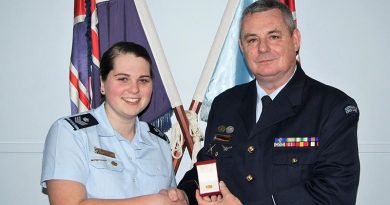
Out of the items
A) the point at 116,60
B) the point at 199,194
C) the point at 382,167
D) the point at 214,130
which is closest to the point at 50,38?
A: the point at 116,60

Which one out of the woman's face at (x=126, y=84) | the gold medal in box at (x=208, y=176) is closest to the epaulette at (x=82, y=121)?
the woman's face at (x=126, y=84)

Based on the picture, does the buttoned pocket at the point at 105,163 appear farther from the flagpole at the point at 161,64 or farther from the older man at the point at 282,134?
the flagpole at the point at 161,64

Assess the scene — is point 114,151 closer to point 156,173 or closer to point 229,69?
point 156,173

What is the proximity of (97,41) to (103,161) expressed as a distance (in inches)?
43.4

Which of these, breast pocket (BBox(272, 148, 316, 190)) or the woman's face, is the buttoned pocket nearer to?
the woman's face

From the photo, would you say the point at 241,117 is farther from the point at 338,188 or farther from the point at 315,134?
the point at 338,188

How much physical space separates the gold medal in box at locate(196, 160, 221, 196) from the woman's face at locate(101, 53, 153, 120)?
551 mm

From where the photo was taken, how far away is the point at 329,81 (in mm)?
3211

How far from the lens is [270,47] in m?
1.90

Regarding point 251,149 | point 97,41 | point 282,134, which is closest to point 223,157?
point 251,149

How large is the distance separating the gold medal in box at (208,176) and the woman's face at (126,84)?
55 cm

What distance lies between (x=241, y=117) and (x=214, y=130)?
0.65 feet

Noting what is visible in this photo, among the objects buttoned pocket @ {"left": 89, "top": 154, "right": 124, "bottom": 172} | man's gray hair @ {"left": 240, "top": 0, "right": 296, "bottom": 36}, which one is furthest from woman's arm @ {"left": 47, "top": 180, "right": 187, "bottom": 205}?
man's gray hair @ {"left": 240, "top": 0, "right": 296, "bottom": 36}

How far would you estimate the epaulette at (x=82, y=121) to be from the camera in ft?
6.34
